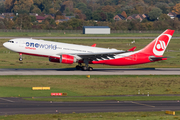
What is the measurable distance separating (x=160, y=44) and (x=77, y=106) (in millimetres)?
31183

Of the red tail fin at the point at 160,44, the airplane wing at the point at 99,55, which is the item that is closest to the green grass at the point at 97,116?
the airplane wing at the point at 99,55

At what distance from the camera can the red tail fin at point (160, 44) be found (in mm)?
57000

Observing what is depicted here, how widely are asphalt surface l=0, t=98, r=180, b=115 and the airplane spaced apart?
2126 centimetres

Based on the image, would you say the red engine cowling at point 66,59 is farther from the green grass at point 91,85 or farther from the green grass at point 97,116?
the green grass at point 97,116

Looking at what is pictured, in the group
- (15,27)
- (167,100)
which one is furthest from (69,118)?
(15,27)

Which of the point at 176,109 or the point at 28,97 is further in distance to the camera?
the point at 28,97

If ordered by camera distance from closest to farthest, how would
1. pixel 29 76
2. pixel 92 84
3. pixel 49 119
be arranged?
pixel 49 119
pixel 92 84
pixel 29 76

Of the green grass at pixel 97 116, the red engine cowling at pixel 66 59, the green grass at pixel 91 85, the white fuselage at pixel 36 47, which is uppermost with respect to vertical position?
the white fuselage at pixel 36 47

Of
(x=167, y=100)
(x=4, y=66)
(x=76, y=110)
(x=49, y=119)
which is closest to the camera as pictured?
(x=49, y=119)

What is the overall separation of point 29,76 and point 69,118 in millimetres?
24788

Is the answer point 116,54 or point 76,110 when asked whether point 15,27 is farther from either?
point 76,110

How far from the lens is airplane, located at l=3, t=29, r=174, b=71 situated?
179ft

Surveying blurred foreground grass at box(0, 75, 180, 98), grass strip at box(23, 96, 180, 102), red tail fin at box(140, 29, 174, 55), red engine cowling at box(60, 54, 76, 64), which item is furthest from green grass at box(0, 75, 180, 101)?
red tail fin at box(140, 29, 174, 55)

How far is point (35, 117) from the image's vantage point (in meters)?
26.3
